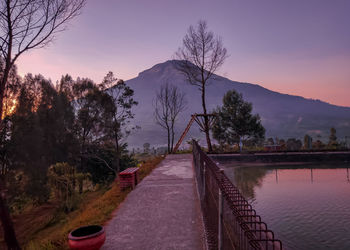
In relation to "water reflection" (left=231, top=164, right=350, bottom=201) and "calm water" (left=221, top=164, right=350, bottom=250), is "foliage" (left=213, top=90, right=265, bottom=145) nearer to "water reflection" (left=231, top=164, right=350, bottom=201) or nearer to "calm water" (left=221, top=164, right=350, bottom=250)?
"water reflection" (left=231, top=164, right=350, bottom=201)

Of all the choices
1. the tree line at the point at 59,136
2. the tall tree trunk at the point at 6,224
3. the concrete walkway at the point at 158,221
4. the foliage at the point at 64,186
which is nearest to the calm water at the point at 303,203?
the concrete walkway at the point at 158,221

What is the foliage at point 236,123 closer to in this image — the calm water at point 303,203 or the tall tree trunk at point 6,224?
the calm water at point 303,203

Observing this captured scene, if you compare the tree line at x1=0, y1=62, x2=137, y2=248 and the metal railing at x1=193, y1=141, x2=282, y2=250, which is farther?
the tree line at x1=0, y1=62, x2=137, y2=248

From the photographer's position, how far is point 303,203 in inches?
438

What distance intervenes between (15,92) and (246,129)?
30730mm

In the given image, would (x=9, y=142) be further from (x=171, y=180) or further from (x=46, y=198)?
(x=171, y=180)

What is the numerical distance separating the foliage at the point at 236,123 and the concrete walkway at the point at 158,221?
93.1 ft

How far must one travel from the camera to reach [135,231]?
5422 mm

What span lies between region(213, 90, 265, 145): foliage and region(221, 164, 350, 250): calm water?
55.5 feet

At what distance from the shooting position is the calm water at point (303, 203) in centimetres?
784

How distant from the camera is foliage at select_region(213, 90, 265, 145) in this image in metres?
36.4

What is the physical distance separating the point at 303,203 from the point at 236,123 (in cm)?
2593

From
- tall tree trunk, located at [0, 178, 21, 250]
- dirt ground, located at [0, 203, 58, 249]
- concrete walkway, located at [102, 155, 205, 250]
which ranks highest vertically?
concrete walkway, located at [102, 155, 205, 250]

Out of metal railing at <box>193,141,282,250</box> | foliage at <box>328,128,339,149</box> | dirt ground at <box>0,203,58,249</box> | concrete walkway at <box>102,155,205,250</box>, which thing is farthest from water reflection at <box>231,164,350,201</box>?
dirt ground at <box>0,203,58,249</box>
